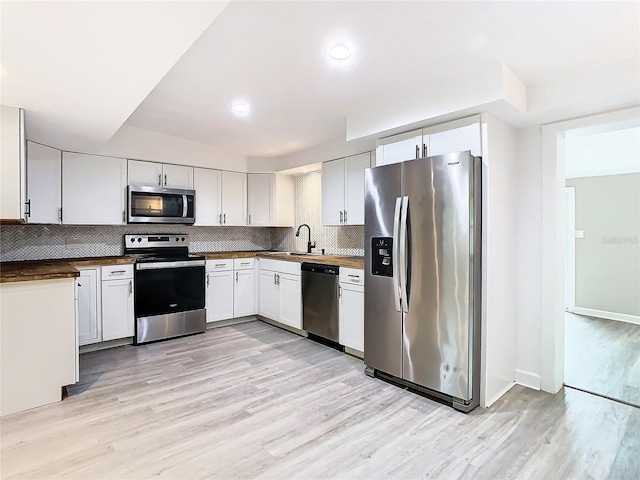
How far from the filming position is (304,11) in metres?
1.76

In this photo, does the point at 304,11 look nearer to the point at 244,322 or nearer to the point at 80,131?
the point at 80,131

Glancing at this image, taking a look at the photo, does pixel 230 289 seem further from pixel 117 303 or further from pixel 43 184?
pixel 43 184

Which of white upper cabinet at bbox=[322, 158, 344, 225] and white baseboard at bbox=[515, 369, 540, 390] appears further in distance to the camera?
white upper cabinet at bbox=[322, 158, 344, 225]

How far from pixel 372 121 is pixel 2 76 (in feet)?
8.08

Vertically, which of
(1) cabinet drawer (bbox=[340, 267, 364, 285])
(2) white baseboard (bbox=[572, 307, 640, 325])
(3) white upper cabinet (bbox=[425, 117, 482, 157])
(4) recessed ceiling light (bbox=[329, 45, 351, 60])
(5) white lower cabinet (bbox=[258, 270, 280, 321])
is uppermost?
(4) recessed ceiling light (bbox=[329, 45, 351, 60])

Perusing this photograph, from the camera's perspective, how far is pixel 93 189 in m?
3.84

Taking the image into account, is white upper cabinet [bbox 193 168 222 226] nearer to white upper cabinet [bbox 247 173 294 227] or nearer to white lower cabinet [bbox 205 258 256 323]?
white upper cabinet [bbox 247 173 294 227]

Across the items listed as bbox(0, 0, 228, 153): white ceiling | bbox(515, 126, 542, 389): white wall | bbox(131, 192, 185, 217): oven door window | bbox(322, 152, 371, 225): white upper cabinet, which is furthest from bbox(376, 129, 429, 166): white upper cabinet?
bbox(131, 192, 185, 217): oven door window

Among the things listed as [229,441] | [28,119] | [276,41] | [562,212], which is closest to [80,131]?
[28,119]

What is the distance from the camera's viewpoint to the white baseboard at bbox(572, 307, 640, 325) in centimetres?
478

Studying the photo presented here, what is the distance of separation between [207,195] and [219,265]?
3.12 feet

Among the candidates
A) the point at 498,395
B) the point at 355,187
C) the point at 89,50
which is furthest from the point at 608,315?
the point at 89,50

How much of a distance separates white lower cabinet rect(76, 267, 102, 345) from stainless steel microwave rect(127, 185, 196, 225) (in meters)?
0.74

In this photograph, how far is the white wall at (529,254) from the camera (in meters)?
2.81
